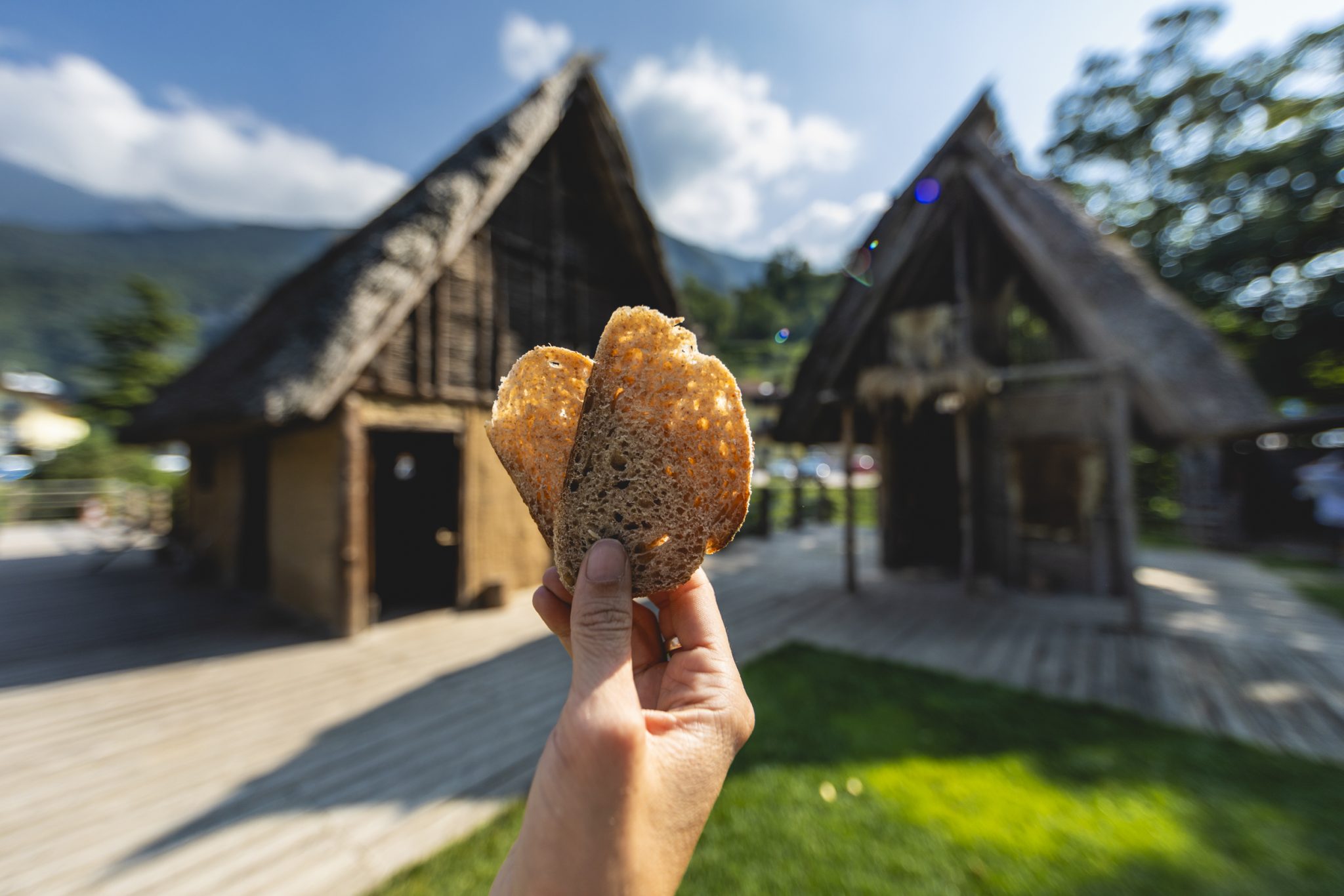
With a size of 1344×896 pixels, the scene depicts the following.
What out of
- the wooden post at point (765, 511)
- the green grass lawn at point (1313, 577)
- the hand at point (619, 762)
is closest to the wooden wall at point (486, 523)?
the hand at point (619, 762)

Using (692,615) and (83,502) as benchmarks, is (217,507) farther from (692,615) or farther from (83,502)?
(83,502)

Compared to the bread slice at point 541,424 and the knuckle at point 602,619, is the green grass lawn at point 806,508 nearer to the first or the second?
the bread slice at point 541,424

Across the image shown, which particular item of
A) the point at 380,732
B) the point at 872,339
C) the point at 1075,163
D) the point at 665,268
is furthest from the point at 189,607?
the point at 1075,163

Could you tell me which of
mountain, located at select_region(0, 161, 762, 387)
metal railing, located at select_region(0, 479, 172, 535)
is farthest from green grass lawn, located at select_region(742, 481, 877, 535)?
mountain, located at select_region(0, 161, 762, 387)

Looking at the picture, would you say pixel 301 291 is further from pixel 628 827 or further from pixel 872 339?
pixel 628 827

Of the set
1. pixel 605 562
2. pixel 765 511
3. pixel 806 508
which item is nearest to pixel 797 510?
pixel 806 508

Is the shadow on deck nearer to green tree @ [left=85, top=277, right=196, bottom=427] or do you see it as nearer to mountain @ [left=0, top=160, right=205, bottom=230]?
green tree @ [left=85, top=277, right=196, bottom=427]
